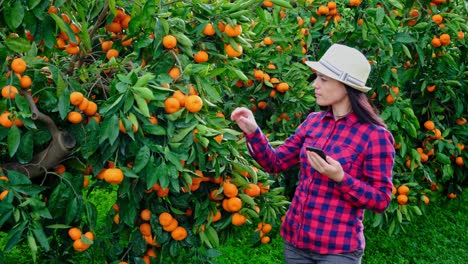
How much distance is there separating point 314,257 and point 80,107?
1011 millimetres

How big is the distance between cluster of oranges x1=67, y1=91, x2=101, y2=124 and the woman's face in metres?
0.82

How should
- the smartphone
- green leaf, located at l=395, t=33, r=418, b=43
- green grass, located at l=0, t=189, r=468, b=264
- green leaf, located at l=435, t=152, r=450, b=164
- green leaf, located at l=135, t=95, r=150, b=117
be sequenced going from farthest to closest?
green grass, located at l=0, t=189, r=468, b=264 < green leaf, located at l=435, t=152, r=450, b=164 < green leaf, located at l=395, t=33, r=418, b=43 < the smartphone < green leaf, located at l=135, t=95, r=150, b=117

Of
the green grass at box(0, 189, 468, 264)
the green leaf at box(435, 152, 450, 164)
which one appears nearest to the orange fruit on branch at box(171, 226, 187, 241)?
the green grass at box(0, 189, 468, 264)

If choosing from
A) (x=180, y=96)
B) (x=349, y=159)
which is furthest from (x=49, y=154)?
(x=349, y=159)

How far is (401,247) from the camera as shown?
183 inches

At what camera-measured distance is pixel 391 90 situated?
352 cm

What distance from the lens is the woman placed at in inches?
81.5

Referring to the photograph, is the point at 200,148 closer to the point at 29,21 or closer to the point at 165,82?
the point at 165,82

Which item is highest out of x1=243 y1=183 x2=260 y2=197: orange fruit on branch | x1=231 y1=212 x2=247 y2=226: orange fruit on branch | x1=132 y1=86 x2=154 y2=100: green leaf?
x1=132 y1=86 x2=154 y2=100: green leaf

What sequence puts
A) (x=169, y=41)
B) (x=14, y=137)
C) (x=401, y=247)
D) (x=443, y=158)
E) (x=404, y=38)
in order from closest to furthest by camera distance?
(x=14, y=137) → (x=169, y=41) → (x=404, y=38) → (x=443, y=158) → (x=401, y=247)

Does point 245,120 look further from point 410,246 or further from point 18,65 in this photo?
point 410,246

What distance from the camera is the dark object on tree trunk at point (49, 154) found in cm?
210

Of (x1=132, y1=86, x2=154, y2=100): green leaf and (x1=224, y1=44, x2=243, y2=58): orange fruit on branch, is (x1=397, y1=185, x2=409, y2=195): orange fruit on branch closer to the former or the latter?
(x1=224, y1=44, x2=243, y2=58): orange fruit on branch

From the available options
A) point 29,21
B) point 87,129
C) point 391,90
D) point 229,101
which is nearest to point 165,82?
point 87,129
